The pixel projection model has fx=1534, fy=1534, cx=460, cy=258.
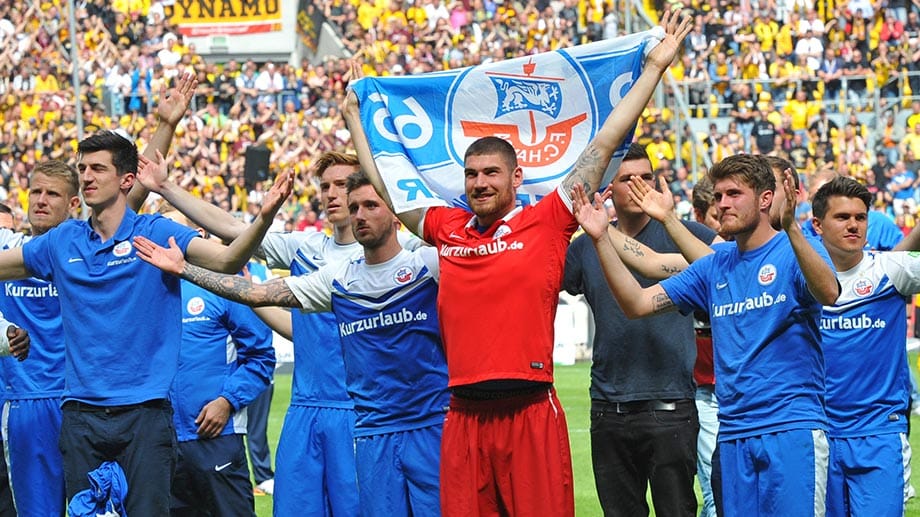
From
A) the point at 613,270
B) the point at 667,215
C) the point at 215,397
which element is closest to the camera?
the point at 613,270

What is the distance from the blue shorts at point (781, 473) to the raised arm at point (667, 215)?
3.74 ft

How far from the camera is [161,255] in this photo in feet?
22.9

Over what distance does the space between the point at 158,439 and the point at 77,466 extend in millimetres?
389

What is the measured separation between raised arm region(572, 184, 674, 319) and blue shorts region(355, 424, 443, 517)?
1.09 m

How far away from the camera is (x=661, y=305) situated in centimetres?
693

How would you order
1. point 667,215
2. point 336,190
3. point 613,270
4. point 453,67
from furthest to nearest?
point 453,67
point 336,190
point 667,215
point 613,270

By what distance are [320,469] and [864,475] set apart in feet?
9.39

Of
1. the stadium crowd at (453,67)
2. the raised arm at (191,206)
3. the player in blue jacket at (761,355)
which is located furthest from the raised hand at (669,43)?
the stadium crowd at (453,67)

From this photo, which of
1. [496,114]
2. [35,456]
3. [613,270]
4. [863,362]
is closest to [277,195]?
[496,114]

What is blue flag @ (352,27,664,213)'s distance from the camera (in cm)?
722

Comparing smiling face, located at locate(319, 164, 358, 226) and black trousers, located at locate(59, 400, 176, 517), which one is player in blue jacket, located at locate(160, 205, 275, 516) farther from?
black trousers, located at locate(59, 400, 176, 517)

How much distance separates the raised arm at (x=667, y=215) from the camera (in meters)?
7.29

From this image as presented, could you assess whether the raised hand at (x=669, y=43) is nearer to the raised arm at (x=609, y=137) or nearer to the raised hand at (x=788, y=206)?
the raised arm at (x=609, y=137)

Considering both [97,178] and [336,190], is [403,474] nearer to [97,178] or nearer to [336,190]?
[336,190]
